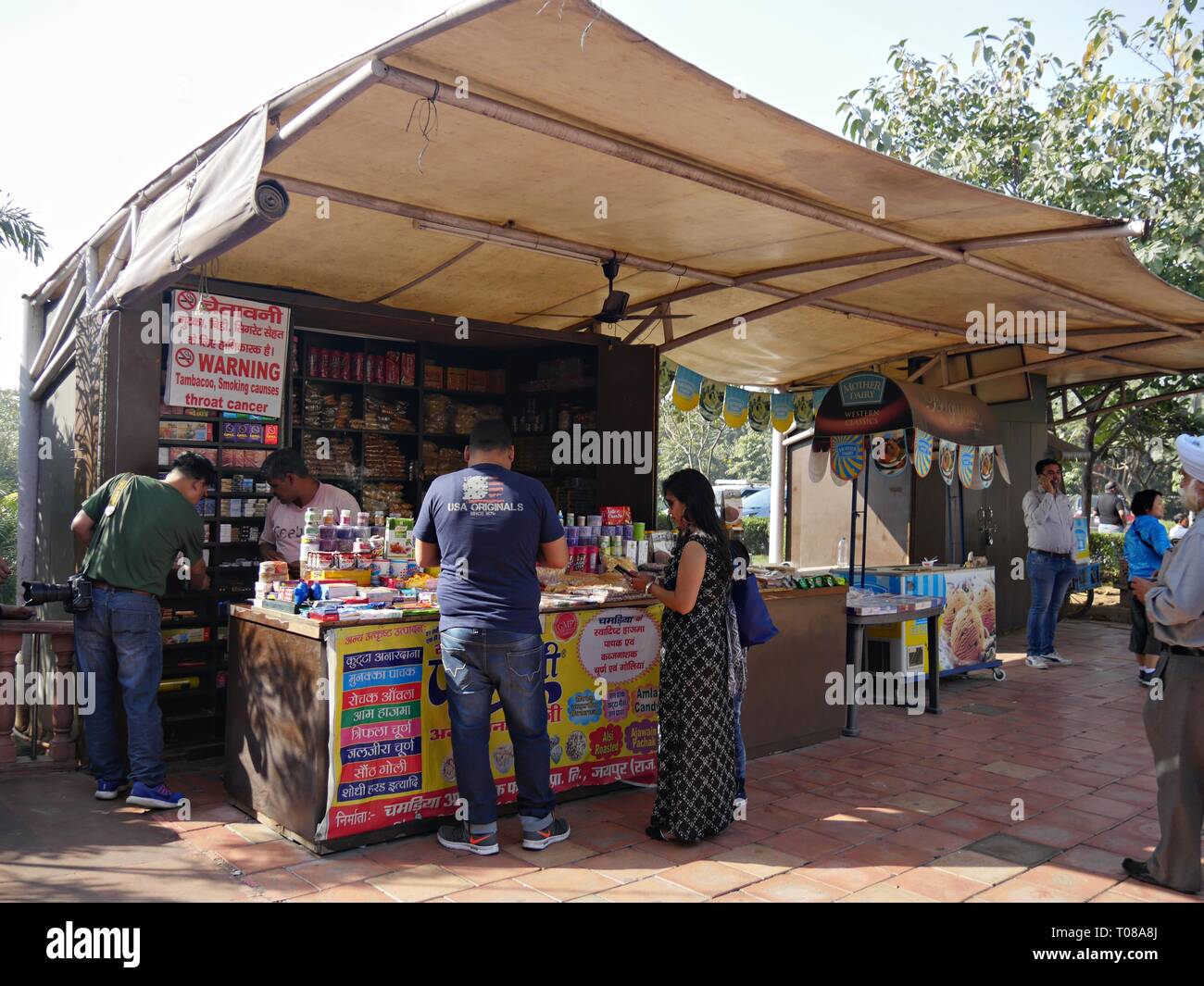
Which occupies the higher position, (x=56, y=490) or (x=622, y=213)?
(x=622, y=213)

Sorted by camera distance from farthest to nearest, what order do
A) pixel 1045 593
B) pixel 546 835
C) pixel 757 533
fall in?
pixel 757 533
pixel 1045 593
pixel 546 835

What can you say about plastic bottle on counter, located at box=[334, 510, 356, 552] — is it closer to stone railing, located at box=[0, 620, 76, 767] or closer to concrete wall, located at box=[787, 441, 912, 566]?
stone railing, located at box=[0, 620, 76, 767]

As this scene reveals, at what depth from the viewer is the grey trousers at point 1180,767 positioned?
12.3 feet

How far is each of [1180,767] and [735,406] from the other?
261 inches

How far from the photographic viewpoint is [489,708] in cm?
418

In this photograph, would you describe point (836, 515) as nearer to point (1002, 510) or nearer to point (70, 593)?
point (1002, 510)

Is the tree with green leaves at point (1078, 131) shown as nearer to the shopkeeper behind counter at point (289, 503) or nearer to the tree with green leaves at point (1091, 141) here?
the tree with green leaves at point (1091, 141)

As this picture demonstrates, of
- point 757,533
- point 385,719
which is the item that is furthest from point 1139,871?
point 757,533

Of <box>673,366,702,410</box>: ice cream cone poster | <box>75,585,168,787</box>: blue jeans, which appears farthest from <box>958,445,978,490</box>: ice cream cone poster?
<box>75,585,168,787</box>: blue jeans

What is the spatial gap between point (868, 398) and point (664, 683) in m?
3.38

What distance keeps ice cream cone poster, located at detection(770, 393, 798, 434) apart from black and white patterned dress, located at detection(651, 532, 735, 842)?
6.51 metres

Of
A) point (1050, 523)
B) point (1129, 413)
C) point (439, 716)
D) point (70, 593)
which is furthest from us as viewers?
point (1129, 413)

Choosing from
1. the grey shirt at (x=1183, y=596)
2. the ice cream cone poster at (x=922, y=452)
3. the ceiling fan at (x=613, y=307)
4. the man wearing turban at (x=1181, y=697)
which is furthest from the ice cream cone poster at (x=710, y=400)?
the grey shirt at (x=1183, y=596)

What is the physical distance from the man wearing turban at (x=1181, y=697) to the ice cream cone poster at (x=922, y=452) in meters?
3.11
